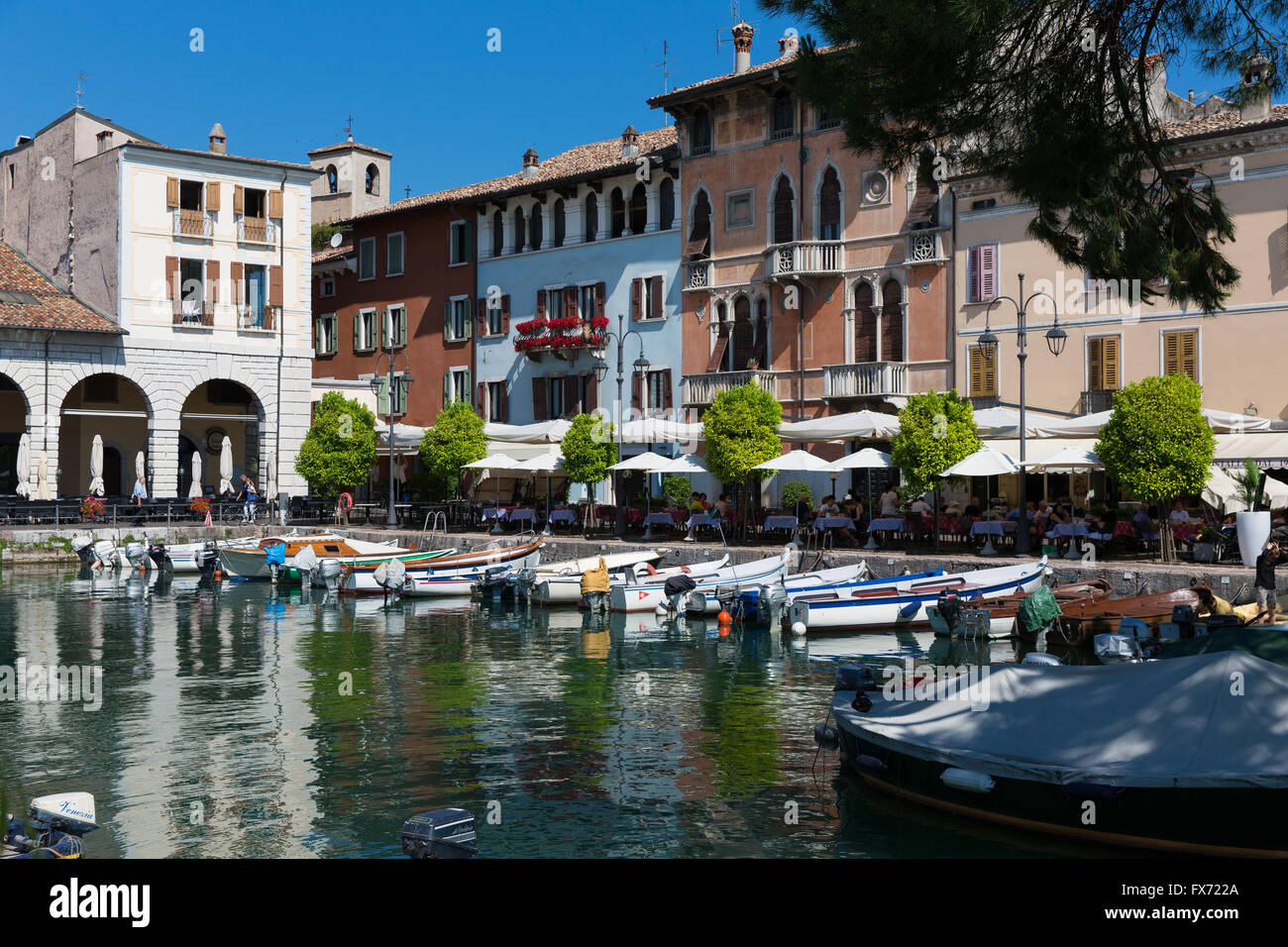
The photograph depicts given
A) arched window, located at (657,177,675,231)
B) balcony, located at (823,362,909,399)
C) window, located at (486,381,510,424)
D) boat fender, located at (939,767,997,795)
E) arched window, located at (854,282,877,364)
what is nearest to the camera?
Result: boat fender, located at (939,767,997,795)

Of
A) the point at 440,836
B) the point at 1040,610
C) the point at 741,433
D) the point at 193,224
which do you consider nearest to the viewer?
the point at 440,836

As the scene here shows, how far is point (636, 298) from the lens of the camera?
4403cm

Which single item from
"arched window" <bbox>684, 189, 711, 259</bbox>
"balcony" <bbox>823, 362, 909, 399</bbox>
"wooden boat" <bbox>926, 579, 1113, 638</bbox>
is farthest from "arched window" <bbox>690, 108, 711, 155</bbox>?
"wooden boat" <bbox>926, 579, 1113, 638</bbox>

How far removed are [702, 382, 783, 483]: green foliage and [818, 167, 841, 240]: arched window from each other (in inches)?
317

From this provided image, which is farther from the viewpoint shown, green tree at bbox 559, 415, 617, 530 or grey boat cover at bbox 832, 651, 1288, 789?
green tree at bbox 559, 415, 617, 530

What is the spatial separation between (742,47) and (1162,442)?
2287 cm

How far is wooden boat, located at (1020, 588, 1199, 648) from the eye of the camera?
20.7 m

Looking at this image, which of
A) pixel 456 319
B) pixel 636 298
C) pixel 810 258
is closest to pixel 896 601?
pixel 810 258

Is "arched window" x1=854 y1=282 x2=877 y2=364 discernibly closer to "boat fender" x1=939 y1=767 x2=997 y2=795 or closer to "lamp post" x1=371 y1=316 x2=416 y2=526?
"lamp post" x1=371 y1=316 x2=416 y2=526

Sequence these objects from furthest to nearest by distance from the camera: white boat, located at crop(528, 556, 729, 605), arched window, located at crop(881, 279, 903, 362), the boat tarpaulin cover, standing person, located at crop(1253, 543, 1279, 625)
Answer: arched window, located at crop(881, 279, 903, 362), white boat, located at crop(528, 556, 729, 605), the boat tarpaulin cover, standing person, located at crop(1253, 543, 1279, 625)

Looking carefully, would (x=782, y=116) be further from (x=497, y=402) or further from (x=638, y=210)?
(x=497, y=402)

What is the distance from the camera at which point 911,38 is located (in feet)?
36.8
